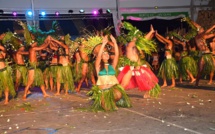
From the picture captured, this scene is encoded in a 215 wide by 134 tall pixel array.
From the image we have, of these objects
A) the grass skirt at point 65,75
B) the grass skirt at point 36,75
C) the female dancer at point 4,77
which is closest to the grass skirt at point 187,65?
the grass skirt at point 65,75

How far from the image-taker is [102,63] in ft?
18.2

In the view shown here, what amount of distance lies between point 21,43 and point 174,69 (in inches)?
145

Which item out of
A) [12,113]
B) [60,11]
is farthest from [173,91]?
[60,11]

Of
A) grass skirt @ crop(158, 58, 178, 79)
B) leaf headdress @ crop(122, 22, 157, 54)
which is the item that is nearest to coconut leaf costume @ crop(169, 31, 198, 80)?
grass skirt @ crop(158, 58, 178, 79)

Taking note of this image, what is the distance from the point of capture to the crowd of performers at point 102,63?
217 inches

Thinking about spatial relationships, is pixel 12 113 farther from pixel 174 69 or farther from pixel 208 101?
pixel 174 69

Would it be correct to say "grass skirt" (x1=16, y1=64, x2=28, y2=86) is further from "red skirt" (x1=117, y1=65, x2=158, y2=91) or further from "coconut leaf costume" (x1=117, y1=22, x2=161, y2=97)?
"red skirt" (x1=117, y1=65, x2=158, y2=91)

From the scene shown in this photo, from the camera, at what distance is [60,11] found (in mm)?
12891

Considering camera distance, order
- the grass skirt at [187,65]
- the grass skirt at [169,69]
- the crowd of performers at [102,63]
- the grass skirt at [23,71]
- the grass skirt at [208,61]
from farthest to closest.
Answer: the grass skirt at [187,65] < the grass skirt at [169,69] < the grass skirt at [208,61] < the grass skirt at [23,71] < the crowd of performers at [102,63]

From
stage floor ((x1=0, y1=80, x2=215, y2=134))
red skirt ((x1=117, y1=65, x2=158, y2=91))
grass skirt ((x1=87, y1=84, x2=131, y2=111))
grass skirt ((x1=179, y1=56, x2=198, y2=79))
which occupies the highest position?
grass skirt ((x1=179, y1=56, x2=198, y2=79))

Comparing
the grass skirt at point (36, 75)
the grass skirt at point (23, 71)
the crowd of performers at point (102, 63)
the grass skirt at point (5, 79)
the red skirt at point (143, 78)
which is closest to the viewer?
the crowd of performers at point (102, 63)

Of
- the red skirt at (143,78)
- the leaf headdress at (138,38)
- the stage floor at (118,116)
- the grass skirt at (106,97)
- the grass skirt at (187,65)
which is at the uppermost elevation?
the leaf headdress at (138,38)

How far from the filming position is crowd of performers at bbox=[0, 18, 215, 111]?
5.50m

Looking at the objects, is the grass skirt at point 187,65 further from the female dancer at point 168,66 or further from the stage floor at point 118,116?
the stage floor at point 118,116
